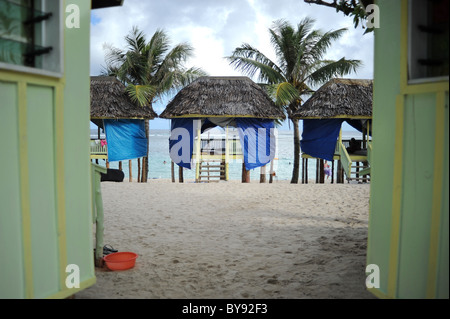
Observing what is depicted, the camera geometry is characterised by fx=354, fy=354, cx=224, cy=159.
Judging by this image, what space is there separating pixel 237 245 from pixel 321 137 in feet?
32.5

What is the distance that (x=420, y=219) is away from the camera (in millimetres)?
2299

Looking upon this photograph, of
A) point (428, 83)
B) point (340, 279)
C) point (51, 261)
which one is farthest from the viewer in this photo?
point (340, 279)

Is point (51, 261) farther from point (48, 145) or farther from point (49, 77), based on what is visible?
point (49, 77)

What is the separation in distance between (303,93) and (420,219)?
44.8 ft

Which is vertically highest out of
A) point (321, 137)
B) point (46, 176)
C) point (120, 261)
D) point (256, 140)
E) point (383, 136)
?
point (321, 137)

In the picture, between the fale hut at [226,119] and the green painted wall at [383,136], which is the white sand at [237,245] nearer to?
the green painted wall at [383,136]

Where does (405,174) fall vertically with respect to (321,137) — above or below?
below

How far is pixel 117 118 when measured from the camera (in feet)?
45.5

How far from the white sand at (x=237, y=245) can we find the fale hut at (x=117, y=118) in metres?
5.23

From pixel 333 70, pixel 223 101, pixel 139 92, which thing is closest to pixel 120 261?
pixel 223 101

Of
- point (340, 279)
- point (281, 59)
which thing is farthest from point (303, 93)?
point (340, 279)

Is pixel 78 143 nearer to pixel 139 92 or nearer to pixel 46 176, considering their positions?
pixel 46 176

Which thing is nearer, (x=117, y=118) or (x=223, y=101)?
(x=223, y=101)

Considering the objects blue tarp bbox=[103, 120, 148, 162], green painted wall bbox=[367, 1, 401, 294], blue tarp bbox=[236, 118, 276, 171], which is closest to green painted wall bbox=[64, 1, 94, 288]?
green painted wall bbox=[367, 1, 401, 294]
